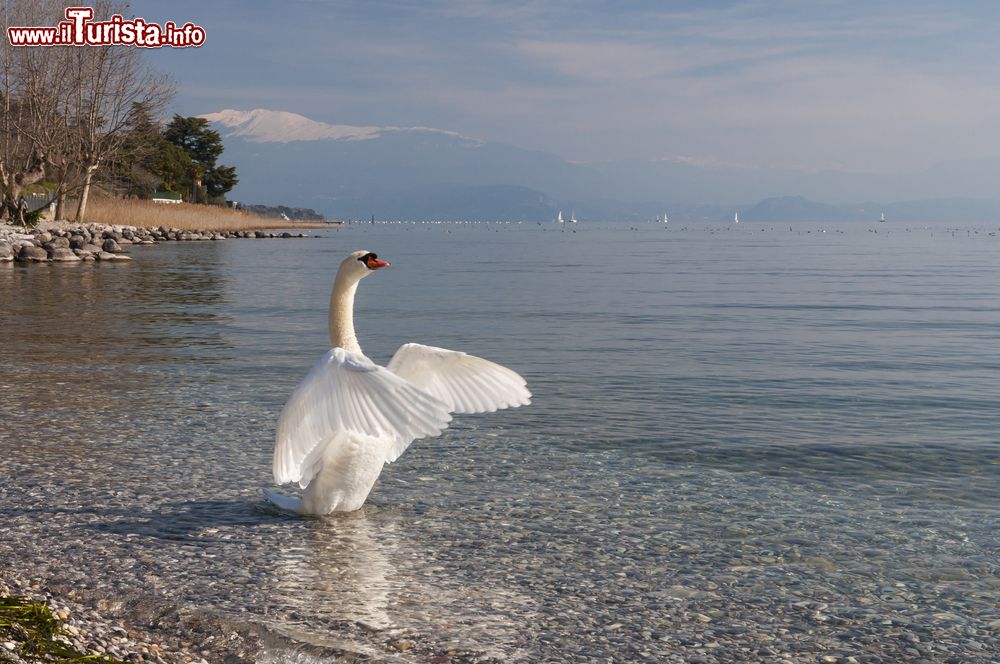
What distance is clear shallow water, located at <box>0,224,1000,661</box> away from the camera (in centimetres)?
628

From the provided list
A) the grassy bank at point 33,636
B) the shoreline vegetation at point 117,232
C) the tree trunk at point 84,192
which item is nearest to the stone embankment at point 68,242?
the shoreline vegetation at point 117,232

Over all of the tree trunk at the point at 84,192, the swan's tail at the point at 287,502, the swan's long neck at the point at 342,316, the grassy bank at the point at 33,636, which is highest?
the tree trunk at the point at 84,192

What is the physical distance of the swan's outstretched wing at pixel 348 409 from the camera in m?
6.17

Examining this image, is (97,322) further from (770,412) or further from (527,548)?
(527,548)

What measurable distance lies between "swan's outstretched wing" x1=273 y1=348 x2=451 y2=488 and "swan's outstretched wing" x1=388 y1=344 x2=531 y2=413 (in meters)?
0.92

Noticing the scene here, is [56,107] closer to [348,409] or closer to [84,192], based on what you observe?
[84,192]

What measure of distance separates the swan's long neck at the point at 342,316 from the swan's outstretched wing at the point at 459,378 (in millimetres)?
379

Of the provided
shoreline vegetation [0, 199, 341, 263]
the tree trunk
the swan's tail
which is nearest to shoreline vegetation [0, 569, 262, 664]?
the swan's tail

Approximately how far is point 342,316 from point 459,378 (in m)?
1.01

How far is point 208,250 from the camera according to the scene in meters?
63.2

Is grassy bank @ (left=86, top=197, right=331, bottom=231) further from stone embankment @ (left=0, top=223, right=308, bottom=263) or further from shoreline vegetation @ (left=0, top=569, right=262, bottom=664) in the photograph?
shoreline vegetation @ (left=0, top=569, right=262, bottom=664)

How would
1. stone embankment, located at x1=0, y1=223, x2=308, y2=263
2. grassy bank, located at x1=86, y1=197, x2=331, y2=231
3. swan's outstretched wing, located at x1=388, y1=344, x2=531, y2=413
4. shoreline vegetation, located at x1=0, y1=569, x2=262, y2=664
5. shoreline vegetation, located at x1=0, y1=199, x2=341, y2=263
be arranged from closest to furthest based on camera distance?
shoreline vegetation, located at x1=0, y1=569, x2=262, y2=664 → swan's outstretched wing, located at x1=388, y1=344, x2=531, y2=413 → stone embankment, located at x1=0, y1=223, x2=308, y2=263 → shoreline vegetation, located at x1=0, y1=199, x2=341, y2=263 → grassy bank, located at x1=86, y1=197, x2=331, y2=231

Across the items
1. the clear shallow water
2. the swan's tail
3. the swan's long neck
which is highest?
the swan's long neck

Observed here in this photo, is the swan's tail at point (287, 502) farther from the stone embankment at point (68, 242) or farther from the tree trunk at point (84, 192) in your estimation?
the tree trunk at point (84, 192)
